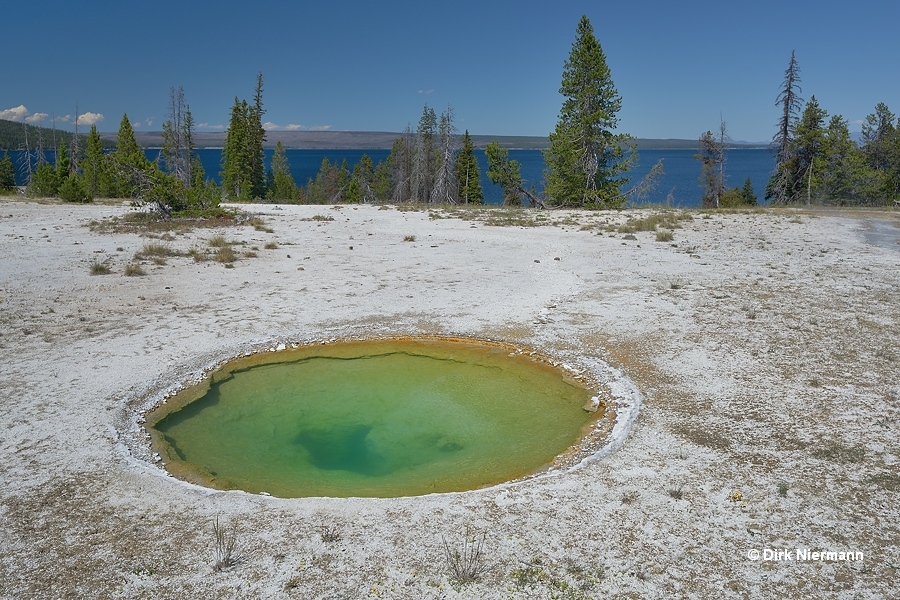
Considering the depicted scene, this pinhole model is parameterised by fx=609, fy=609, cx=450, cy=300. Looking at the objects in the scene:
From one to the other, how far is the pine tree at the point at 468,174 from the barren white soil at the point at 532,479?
41750mm

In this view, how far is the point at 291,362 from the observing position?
9.30 m

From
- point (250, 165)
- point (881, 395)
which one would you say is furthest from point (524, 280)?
point (250, 165)

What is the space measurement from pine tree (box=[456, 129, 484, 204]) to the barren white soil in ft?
137

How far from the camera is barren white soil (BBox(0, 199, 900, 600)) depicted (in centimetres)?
430

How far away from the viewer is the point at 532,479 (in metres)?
5.73

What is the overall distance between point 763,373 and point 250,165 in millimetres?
53698

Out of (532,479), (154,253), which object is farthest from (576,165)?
(532,479)

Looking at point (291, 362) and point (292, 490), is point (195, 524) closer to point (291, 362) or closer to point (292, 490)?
point (292, 490)

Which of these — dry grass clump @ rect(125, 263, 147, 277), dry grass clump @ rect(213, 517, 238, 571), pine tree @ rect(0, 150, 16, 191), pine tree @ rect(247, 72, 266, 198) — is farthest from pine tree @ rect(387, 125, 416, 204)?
dry grass clump @ rect(213, 517, 238, 571)

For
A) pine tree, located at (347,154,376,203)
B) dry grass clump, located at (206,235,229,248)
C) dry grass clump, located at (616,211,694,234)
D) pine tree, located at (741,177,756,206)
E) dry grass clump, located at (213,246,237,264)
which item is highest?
pine tree, located at (347,154,376,203)

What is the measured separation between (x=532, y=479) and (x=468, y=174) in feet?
174

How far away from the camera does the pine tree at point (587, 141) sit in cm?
3247

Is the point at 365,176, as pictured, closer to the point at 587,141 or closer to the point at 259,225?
the point at 587,141

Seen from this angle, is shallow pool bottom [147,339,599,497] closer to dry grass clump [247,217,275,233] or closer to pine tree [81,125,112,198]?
dry grass clump [247,217,275,233]
